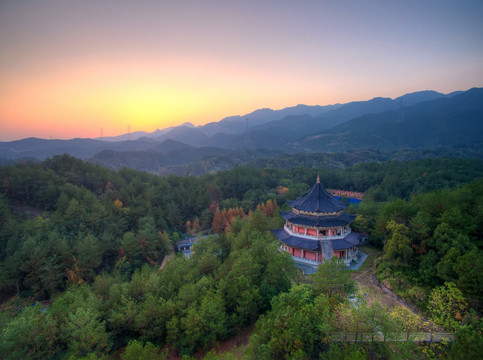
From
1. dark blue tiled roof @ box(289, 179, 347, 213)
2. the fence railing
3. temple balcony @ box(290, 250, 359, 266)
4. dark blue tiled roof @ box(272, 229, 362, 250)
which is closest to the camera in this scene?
the fence railing

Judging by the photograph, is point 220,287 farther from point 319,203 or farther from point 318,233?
point 319,203

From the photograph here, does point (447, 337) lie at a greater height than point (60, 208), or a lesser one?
lesser

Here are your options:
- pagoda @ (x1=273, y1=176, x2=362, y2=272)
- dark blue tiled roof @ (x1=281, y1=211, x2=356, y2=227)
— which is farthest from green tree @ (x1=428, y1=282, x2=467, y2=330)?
dark blue tiled roof @ (x1=281, y1=211, x2=356, y2=227)

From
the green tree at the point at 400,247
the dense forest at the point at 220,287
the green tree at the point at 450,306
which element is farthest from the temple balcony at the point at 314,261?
the green tree at the point at 450,306

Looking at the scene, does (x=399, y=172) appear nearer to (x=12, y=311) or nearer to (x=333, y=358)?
(x=333, y=358)

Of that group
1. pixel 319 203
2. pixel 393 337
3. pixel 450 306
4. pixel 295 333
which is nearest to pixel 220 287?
pixel 295 333

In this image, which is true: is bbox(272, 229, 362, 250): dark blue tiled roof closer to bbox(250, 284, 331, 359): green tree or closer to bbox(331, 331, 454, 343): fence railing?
bbox(250, 284, 331, 359): green tree

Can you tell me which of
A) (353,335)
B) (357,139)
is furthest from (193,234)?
(357,139)
